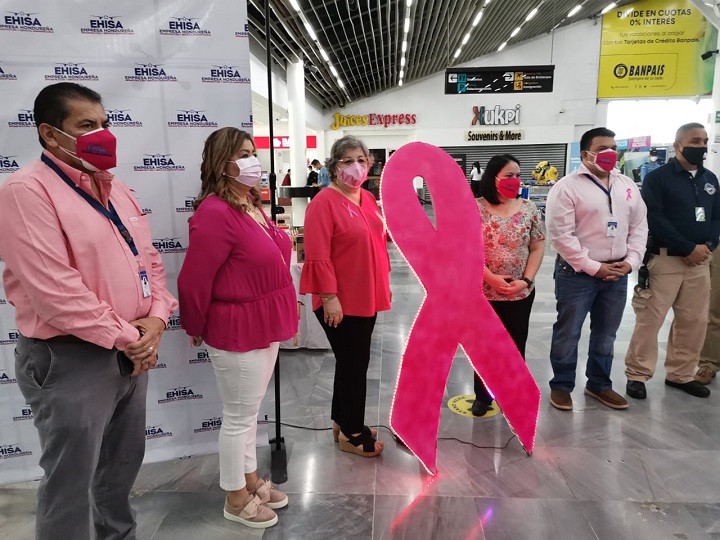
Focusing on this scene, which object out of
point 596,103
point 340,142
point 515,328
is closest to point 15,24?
point 340,142

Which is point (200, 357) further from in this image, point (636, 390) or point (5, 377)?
point (636, 390)

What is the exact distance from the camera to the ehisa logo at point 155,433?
89.9 inches

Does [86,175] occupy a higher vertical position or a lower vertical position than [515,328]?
higher

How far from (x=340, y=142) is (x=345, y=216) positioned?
350 millimetres

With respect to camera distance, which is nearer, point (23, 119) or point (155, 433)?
point (23, 119)

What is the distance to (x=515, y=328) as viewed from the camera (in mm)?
2611

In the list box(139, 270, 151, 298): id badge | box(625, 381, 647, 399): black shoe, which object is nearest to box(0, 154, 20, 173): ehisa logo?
box(139, 270, 151, 298): id badge

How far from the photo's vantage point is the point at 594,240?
2693 mm

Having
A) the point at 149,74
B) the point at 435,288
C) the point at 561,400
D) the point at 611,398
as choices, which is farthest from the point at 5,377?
the point at 611,398

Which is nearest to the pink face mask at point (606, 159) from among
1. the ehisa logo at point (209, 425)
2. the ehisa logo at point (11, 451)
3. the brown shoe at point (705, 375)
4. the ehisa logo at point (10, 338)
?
the brown shoe at point (705, 375)

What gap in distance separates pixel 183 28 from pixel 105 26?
30cm

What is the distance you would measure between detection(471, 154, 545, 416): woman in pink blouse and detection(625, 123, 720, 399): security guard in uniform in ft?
3.17

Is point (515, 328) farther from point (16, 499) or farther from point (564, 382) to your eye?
point (16, 499)

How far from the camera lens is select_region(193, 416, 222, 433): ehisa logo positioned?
2358 millimetres
